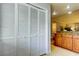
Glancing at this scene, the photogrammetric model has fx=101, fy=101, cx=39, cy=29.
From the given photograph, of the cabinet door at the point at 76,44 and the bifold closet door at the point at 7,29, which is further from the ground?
the bifold closet door at the point at 7,29

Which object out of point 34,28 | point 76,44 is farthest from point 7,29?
point 76,44

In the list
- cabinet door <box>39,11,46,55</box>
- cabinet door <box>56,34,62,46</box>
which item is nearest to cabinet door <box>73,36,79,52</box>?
cabinet door <box>56,34,62,46</box>

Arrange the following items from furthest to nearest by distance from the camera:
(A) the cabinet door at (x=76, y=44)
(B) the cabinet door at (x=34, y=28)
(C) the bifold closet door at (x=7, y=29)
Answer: (A) the cabinet door at (x=76, y=44) < (B) the cabinet door at (x=34, y=28) < (C) the bifold closet door at (x=7, y=29)

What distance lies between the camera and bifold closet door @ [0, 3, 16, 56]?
1017mm

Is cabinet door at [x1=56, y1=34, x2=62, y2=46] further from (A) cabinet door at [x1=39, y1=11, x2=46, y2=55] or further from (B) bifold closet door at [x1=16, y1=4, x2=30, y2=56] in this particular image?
(B) bifold closet door at [x1=16, y1=4, x2=30, y2=56]

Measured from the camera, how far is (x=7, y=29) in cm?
105

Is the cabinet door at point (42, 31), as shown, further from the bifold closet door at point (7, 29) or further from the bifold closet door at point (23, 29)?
the bifold closet door at point (7, 29)

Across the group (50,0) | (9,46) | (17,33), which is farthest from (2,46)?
(50,0)

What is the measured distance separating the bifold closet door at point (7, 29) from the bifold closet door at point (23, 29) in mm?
70

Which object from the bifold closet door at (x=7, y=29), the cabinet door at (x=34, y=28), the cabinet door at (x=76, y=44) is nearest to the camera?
the bifold closet door at (x=7, y=29)

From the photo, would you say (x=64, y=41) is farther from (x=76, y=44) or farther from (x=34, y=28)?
(x=34, y=28)

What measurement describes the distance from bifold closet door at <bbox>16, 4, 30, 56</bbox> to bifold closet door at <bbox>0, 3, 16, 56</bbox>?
0.23 ft

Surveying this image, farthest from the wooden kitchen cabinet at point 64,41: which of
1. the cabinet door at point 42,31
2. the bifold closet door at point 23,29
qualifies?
the bifold closet door at point 23,29

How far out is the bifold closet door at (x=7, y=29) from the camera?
3.34 feet
